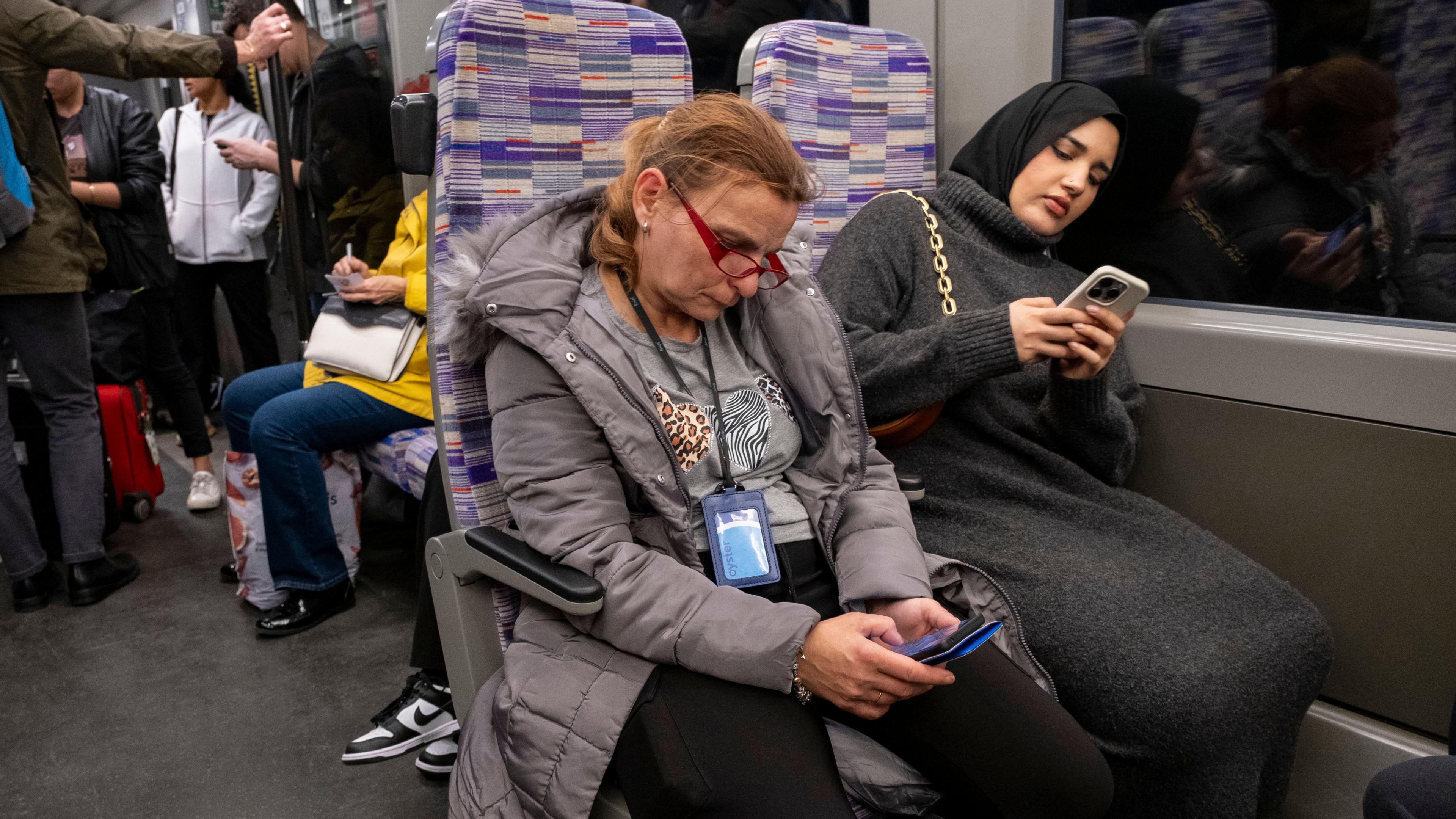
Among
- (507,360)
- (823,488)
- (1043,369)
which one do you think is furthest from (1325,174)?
(507,360)

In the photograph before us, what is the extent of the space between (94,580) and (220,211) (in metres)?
2.32

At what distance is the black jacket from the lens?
12.8ft

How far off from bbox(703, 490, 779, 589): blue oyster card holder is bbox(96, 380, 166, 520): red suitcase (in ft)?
11.1

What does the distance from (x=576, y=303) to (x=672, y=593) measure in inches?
18.2

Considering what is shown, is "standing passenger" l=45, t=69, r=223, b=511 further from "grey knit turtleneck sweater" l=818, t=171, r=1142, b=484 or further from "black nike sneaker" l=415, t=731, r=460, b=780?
"grey knit turtleneck sweater" l=818, t=171, r=1142, b=484

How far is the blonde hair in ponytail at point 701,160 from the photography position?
1.40 meters

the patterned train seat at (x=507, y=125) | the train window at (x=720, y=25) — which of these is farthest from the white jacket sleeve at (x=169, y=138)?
the patterned train seat at (x=507, y=125)

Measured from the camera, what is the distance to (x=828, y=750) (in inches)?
51.6

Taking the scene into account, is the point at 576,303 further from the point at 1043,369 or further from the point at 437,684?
the point at 437,684

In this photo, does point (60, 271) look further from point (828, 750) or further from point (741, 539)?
point (828, 750)

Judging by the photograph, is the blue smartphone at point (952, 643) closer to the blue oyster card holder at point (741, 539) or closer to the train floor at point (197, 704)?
the blue oyster card holder at point (741, 539)

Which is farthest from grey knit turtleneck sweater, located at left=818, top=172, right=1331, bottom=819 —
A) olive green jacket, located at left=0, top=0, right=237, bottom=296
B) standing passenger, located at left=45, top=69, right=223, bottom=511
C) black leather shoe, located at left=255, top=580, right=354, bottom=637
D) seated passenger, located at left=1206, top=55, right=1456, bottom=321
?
standing passenger, located at left=45, top=69, right=223, bottom=511

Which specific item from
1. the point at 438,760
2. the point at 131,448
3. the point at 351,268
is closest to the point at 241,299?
the point at 131,448

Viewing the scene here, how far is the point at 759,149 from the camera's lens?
1.41 metres
